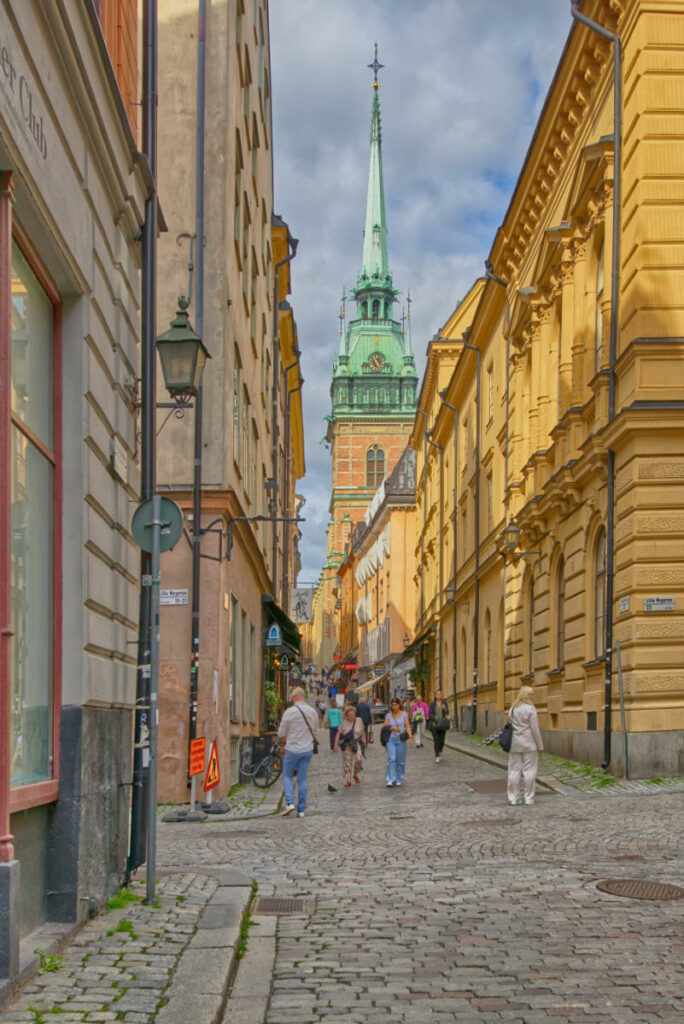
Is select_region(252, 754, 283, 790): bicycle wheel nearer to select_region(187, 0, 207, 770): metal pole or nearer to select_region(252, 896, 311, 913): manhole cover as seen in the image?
select_region(187, 0, 207, 770): metal pole

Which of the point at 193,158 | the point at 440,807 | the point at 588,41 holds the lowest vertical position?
the point at 440,807

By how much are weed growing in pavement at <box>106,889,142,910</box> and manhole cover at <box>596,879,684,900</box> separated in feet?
11.3

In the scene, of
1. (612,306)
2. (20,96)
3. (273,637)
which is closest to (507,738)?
(612,306)

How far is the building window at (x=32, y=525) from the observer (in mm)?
6941

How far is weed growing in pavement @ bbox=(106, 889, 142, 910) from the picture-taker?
839 centimetres

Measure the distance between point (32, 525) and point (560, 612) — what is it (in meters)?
19.6

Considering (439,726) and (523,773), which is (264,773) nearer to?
(439,726)

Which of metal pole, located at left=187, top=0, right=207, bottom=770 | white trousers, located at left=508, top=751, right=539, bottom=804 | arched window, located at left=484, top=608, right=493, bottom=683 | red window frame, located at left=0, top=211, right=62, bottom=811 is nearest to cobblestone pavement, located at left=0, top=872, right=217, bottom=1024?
red window frame, located at left=0, top=211, right=62, bottom=811

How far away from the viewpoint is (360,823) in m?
15.8

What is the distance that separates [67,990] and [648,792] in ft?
41.4

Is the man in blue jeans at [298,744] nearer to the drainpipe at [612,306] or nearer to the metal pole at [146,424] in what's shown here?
the drainpipe at [612,306]

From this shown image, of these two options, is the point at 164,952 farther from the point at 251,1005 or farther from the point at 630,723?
the point at 630,723

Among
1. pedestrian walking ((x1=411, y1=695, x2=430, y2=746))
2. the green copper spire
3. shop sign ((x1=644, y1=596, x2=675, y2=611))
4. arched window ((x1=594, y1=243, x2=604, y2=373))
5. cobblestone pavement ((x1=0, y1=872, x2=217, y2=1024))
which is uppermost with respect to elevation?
the green copper spire

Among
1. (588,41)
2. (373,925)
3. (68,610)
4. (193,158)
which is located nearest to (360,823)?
(373,925)
